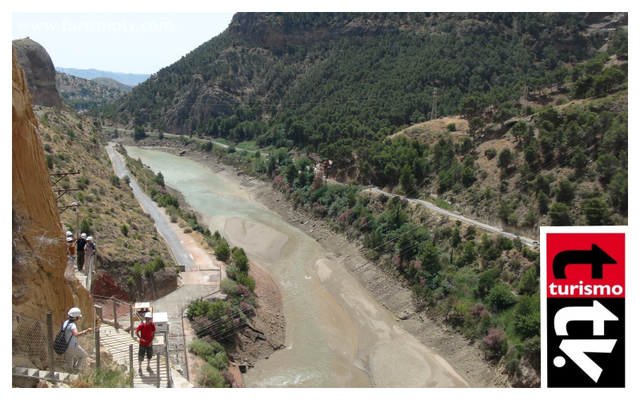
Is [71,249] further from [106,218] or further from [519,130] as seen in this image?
[519,130]

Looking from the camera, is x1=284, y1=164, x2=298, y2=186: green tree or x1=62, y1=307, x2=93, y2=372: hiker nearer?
x1=62, y1=307, x2=93, y2=372: hiker

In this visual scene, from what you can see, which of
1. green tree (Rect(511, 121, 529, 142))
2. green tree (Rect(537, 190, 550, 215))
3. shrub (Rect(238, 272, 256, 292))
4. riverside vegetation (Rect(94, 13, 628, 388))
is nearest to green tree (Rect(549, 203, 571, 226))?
riverside vegetation (Rect(94, 13, 628, 388))

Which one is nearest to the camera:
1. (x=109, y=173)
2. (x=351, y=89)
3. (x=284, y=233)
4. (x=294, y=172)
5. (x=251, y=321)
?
(x=251, y=321)

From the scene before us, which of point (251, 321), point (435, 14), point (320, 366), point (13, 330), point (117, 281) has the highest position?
Answer: point (435, 14)

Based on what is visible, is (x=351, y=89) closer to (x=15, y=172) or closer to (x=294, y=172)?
(x=294, y=172)

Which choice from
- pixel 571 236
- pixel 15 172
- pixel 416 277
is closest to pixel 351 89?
pixel 416 277

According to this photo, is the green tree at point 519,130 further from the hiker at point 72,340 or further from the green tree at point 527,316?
the hiker at point 72,340

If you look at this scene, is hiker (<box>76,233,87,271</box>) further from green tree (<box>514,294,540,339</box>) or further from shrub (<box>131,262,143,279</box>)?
green tree (<box>514,294,540,339</box>)
